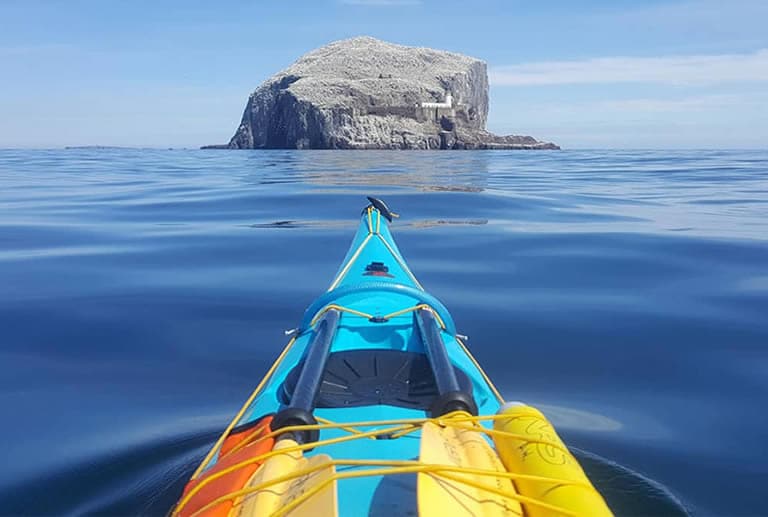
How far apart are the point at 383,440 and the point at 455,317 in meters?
3.16

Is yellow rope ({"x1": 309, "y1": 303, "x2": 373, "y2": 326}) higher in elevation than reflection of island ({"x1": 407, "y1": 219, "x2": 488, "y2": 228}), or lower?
higher

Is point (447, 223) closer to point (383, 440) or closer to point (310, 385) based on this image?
point (310, 385)

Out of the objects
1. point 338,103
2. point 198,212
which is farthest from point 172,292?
point 338,103

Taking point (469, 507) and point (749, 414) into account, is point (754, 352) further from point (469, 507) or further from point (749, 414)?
point (469, 507)

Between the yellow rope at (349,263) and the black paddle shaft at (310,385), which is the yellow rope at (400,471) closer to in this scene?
the black paddle shaft at (310,385)

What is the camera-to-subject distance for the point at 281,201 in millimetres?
13742

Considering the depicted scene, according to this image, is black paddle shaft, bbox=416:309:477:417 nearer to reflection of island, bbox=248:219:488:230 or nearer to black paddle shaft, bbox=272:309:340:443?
black paddle shaft, bbox=272:309:340:443

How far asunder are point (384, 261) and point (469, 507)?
10.7ft

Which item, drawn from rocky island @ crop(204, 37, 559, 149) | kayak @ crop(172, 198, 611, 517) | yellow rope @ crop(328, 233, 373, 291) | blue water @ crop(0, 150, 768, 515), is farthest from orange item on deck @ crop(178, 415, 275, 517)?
rocky island @ crop(204, 37, 559, 149)

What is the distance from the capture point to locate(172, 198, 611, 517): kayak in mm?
1578

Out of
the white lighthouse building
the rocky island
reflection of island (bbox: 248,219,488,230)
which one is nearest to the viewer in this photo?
reflection of island (bbox: 248,219,488,230)

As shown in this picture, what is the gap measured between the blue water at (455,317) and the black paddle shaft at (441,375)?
85 centimetres

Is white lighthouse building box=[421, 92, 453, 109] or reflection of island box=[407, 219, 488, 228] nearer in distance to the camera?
reflection of island box=[407, 219, 488, 228]

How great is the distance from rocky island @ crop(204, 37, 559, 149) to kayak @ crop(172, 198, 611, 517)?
7305cm
